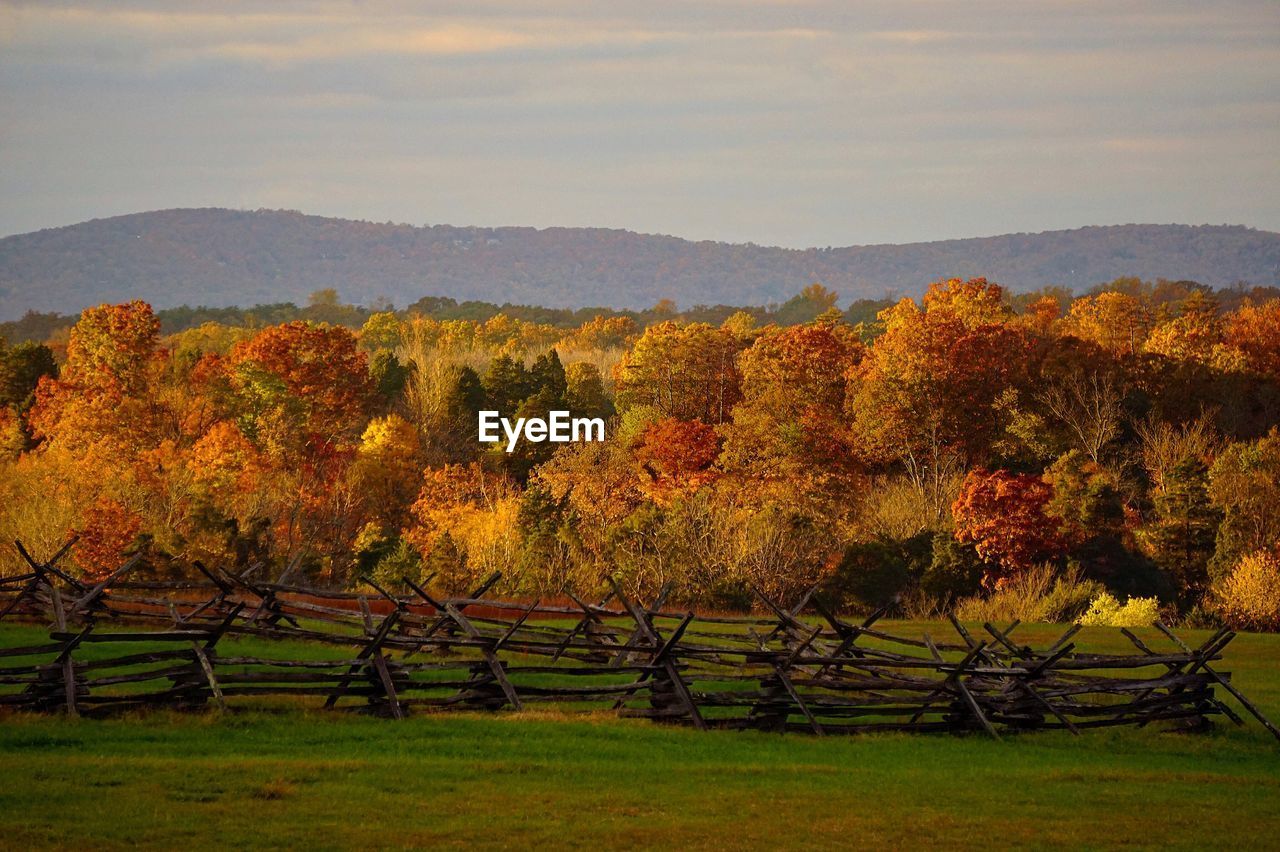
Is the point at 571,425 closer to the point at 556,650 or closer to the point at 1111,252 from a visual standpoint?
the point at 556,650

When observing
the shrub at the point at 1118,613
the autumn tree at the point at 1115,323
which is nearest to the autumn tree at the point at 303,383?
the autumn tree at the point at 1115,323

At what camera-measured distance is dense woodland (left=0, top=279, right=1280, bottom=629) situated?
5453cm

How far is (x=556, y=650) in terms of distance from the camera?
24234 millimetres

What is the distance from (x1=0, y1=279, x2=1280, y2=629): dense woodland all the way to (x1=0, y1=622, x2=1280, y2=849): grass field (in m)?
29.4

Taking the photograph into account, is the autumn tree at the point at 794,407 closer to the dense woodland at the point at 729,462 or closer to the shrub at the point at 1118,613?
the dense woodland at the point at 729,462

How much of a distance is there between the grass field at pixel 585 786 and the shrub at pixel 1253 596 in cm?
2846

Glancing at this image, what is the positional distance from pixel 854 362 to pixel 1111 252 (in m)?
125

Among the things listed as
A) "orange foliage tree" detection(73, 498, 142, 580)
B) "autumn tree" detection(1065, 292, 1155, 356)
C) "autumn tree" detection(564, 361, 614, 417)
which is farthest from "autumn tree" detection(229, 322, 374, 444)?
"autumn tree" detection(1065, 292, 1155, 356)

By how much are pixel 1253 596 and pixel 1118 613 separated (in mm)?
4067

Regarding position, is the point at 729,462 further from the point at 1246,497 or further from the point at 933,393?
the point at 1246,497

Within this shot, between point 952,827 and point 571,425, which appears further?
point 571,425

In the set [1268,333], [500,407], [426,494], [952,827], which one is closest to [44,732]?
[952,827]
